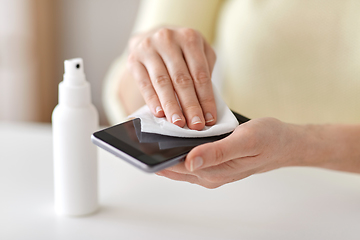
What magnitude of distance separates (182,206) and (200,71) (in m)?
0.20

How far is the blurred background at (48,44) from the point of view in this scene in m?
1.60

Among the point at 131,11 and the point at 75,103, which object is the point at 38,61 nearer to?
the point at 131,11

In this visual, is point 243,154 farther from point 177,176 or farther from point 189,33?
point 189,33

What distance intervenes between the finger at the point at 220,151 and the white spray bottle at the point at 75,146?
0.60ft

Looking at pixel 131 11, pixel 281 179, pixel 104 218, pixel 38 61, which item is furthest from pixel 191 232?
pixel 38 61

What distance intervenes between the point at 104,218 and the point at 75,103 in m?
0.17

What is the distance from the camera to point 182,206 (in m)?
0.60

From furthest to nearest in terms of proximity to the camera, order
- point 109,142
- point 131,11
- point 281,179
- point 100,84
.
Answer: point 100,84 < point 131,11 < point 281,179 < point 109,142

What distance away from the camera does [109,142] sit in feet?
1.47

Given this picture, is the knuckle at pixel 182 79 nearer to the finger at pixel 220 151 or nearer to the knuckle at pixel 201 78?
the knuckle at pixel 201 78

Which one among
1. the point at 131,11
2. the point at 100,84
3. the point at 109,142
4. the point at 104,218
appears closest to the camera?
the point at 109,142

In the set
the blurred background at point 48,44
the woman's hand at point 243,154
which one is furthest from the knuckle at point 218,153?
the blurred background at point 48,44

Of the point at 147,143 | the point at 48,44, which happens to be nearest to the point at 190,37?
the point at 147,143

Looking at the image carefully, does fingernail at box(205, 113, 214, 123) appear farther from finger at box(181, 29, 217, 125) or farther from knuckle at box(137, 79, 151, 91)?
knuckle at box(137, 79, 151, 91)
